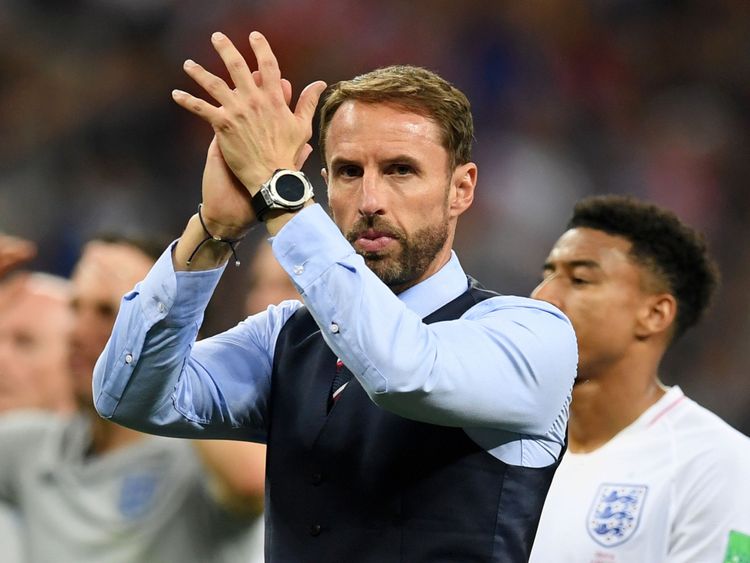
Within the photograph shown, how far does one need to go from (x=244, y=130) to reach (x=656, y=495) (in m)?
2.29

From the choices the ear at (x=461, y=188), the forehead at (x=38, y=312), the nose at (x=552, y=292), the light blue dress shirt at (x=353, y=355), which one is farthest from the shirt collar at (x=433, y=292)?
the forehead at (x=38, y=312)

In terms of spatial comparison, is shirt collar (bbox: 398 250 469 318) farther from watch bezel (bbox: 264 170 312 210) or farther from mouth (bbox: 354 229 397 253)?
watch bezel (bbox: 264 170 312 210)

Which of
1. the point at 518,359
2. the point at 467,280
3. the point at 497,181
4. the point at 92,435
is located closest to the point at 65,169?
the point at 497,181

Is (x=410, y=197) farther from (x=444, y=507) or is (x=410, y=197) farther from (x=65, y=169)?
(x=65, y=169)

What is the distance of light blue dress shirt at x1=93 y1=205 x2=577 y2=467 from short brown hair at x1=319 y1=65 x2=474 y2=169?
26 centimetres

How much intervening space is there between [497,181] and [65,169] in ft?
8.19

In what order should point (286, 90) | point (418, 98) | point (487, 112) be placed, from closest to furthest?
point (286, 90) → point (418, 98) → point (487, 112)

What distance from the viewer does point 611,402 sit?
4215 mm

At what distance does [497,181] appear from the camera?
709 cm

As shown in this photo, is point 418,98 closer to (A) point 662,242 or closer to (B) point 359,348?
(B) point 359,348

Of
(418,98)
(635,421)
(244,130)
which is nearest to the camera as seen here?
(244,130)

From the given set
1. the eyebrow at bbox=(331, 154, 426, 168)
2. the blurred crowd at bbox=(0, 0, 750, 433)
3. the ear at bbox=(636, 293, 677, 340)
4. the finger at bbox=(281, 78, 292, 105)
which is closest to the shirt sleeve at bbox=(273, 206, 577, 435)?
the finger at bbox=(281, 78, 292, 105)

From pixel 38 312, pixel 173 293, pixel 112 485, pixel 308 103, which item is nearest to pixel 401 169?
pixel 308 103

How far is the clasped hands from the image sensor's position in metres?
2.00
